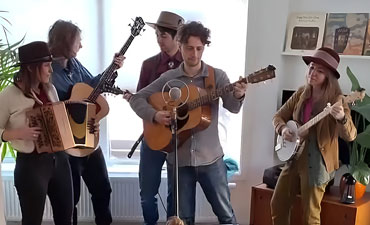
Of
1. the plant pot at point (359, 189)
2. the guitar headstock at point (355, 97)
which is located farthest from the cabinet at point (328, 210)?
the guitar headstock at point (355, 97)

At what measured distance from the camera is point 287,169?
248cm

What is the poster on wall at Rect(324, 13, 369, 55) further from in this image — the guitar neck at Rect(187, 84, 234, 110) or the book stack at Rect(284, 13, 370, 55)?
the guitar neck at Rect(187, 84, 234, 110)

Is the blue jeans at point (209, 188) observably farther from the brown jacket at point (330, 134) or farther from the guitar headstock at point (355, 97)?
the guitar headstock at point (355, 97)

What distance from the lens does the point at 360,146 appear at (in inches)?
105

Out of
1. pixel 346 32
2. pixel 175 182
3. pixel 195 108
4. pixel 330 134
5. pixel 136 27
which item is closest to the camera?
pixel 175 182

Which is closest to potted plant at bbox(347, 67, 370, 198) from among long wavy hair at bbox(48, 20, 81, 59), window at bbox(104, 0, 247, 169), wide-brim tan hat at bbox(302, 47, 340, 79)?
wide-brim tan hat at bbox(302, 47, 340, 79)

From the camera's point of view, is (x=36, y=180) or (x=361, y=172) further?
(x=361, y=172)

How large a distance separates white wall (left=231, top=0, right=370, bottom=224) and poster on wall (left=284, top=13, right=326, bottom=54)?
5cm

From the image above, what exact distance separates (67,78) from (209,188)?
3.29 ft

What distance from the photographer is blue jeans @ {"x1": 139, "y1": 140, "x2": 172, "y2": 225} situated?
264 cm

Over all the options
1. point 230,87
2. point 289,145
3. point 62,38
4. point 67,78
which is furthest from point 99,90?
point 289,145

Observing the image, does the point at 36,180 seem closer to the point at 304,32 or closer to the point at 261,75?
the point at 261,75

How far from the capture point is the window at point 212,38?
2990 millimetres

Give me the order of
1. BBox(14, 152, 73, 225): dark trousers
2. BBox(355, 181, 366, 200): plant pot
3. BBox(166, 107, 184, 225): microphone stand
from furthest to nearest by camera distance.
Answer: BBox(355, 181, 366, 200): plant pot < BBox(14, 152, 73, 225): dark trousers < BBox(166, 107, 184, 225): microphone stand
